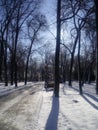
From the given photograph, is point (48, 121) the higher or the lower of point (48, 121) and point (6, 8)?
the lower

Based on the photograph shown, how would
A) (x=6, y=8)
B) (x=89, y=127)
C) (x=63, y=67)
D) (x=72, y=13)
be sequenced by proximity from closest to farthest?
(x=89, y=127)
(x=72, y=13)
(x=6, y=8)
(x=63, y=67)

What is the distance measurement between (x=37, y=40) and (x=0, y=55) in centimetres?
1361

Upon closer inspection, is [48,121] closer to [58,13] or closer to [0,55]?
[58,13]

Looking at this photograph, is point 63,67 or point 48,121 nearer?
point 48,121

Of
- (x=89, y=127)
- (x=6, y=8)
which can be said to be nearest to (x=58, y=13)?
(x=89, y=127)

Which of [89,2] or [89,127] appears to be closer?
[89,127]

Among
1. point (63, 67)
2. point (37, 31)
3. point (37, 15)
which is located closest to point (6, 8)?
point (37, 15)

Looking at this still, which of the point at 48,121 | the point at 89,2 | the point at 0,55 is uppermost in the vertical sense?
the point at 89,2

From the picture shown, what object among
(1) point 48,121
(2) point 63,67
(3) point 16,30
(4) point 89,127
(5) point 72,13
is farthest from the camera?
(2) point 63,67

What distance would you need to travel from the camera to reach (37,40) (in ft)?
185

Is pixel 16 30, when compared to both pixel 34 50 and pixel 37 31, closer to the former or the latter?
pixel 37 31

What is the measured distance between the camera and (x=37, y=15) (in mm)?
44031

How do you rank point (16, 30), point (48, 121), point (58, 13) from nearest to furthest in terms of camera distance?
point (48, 121)
point (58, 13)
point (16, 30)

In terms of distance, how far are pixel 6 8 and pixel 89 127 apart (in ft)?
107
